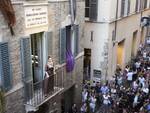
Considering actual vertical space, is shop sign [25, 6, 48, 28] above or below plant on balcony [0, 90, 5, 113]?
above

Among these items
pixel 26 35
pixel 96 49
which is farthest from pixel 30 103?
pixel 96 49

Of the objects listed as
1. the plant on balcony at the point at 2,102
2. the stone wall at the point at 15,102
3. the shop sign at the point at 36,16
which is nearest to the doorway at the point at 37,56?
the shop sign at the point at 36,16

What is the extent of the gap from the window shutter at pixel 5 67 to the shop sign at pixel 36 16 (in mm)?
1448

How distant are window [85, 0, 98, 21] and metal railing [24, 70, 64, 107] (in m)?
8.61

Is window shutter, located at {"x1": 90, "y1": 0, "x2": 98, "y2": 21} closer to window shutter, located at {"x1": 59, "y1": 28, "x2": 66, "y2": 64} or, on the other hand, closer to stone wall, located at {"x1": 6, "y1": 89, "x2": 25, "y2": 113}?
window shutter, located at {"x1": 59, "y1": 28, "x2": 66, "y2": 64}

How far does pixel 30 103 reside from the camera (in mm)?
11312

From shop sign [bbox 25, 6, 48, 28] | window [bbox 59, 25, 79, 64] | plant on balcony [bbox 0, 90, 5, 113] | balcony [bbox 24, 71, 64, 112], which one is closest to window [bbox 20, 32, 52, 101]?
balcony [bbox 24, 71, 64, 112]

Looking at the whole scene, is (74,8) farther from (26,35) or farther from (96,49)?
(96,49)

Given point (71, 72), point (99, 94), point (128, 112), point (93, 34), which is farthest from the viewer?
point (93, 34)

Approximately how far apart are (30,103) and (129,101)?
811 cm

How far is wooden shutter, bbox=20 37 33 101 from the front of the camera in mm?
10789

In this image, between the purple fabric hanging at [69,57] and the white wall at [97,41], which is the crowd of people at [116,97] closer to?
the white wall at [97,41]

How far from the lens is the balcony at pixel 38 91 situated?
11281 millimetres

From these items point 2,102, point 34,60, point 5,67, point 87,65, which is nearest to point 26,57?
point 5,67
